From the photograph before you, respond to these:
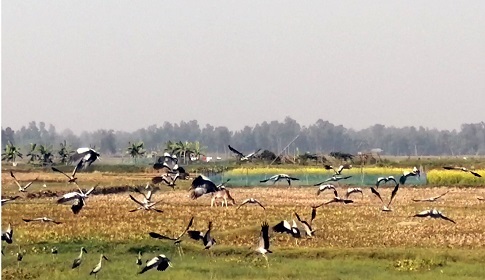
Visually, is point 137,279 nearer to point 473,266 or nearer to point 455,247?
point 473,266

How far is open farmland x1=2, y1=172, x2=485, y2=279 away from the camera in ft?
38.0

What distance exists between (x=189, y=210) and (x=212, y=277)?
12.9 metres

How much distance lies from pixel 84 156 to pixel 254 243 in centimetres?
856

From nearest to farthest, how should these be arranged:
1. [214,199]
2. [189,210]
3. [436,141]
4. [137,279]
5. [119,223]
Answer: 1. [137,279]
2. [119,223]
3. [189,210]
4. [214,199]
5. [436,141]

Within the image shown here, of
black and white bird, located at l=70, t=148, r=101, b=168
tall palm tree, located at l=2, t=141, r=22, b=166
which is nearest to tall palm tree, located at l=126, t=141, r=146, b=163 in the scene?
tall palm tree, located at l=2, t=141, r=22, b=166

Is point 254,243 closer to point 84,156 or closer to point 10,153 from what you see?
point 84,156

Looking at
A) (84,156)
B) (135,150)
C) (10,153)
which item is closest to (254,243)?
(84,156)

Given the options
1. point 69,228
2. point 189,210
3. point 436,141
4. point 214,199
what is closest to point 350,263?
point 69,228

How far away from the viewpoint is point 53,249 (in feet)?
44.4

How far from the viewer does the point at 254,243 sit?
14.8 meters

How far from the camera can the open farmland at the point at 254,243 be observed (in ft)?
38.0

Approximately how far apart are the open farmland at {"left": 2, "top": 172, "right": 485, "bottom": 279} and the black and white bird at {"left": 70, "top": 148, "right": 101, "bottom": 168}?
184 inches

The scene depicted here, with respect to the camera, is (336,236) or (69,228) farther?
(69,228)

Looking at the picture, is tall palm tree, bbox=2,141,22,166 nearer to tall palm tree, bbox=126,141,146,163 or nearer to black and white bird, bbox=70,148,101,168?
tall palm tree, bbox=126,141,146,163
